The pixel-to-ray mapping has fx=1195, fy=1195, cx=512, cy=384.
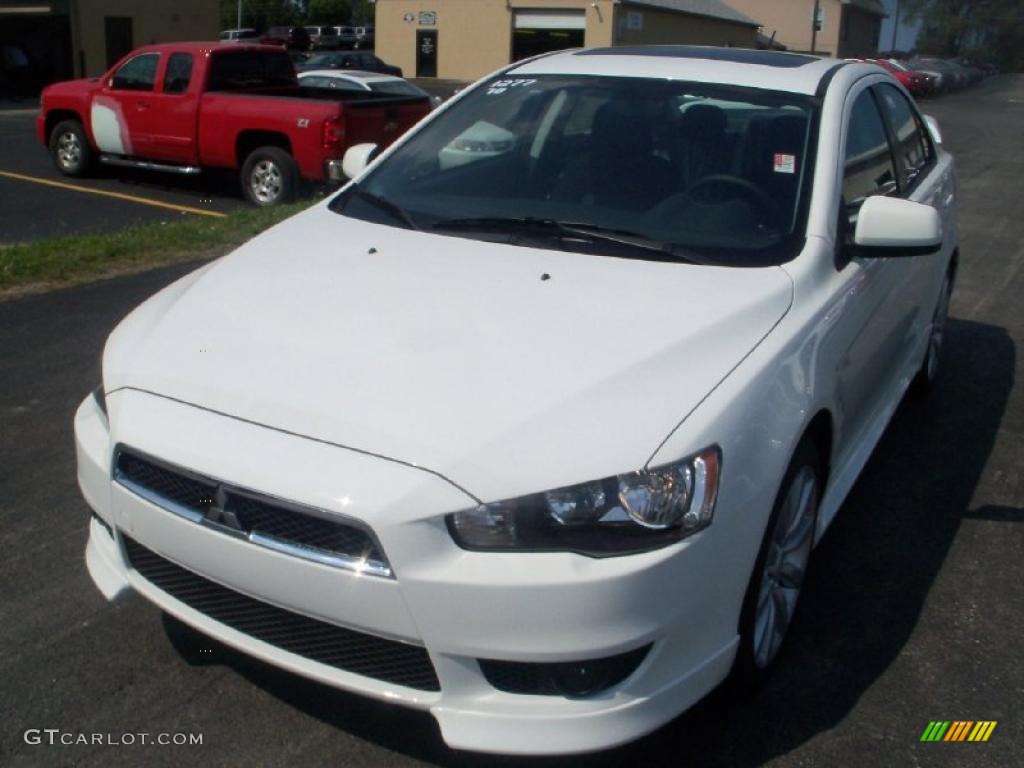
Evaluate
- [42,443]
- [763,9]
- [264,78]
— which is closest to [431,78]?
[763,9]

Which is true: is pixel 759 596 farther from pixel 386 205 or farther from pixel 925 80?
pixel 925 80

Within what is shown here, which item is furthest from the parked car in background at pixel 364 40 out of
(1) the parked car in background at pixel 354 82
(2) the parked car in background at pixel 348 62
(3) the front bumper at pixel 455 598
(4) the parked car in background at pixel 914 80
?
(3) the front bumper at pixel 455 598

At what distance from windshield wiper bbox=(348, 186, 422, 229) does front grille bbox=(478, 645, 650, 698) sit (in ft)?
5.85

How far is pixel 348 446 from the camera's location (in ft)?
9.04

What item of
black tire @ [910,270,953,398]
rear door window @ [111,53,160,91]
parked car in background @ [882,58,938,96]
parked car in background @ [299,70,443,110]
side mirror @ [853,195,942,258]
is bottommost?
parked car in background @ [882,58,938,96]

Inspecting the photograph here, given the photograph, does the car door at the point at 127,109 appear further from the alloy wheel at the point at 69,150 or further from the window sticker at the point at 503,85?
the window sticker at the point at 503,85

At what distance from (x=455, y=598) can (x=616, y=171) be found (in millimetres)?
2004

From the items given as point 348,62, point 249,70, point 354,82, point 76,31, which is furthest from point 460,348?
point 348,62

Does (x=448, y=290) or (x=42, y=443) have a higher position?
(x=448, y=290)

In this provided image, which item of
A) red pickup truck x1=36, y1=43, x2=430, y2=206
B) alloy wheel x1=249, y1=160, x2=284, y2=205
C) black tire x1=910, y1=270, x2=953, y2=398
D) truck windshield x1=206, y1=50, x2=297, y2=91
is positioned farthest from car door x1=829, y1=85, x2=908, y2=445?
truck windshield x1=206, y1=50, x2=297, y2=91

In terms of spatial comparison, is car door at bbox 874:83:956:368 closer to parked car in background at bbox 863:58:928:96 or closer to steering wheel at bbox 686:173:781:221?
steering wheel at bbox 686:173:781:221

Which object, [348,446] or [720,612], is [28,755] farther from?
[720,612]

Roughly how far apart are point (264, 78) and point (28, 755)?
1139 centimetres

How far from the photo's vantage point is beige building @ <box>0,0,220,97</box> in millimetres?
29281
